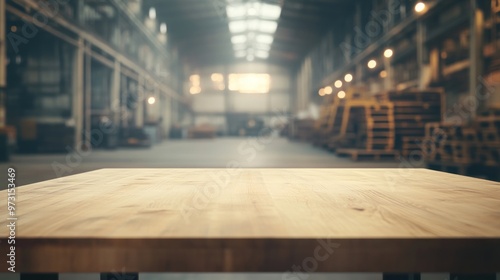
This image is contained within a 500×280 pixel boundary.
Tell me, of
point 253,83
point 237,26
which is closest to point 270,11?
point 237,26

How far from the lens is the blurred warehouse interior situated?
8.31m

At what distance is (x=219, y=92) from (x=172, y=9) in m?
13.9

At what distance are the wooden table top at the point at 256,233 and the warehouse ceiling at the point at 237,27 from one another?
18.9 meters

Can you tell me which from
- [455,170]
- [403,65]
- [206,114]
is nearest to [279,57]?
[206,114]

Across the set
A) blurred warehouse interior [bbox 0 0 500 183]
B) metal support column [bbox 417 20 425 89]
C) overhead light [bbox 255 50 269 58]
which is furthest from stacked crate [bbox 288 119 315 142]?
overhead light [bbox 255 50 269 58]

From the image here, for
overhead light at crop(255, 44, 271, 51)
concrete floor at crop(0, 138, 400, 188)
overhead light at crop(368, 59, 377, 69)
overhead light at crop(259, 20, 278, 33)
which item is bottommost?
concrete floor at crop(0, 138, 400, 188)

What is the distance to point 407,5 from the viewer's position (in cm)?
1260

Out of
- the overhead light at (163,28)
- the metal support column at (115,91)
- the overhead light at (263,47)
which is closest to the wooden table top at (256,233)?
the metal support column at (115,91)

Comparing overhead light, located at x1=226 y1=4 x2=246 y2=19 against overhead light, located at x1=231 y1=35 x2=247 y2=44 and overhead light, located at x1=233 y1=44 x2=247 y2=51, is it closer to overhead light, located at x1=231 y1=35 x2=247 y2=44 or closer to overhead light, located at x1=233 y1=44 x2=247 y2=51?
overhead light, located at x1=231 y1=35 x2=247 y2=44

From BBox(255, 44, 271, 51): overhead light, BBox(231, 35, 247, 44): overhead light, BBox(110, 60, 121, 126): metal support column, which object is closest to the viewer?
BBox(110, 60, 121, 126): metal support column

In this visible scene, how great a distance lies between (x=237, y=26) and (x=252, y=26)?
1.14 meters

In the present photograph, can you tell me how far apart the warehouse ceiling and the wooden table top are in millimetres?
18944

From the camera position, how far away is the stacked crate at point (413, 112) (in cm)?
845

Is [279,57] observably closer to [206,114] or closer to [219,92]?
[219,92]
